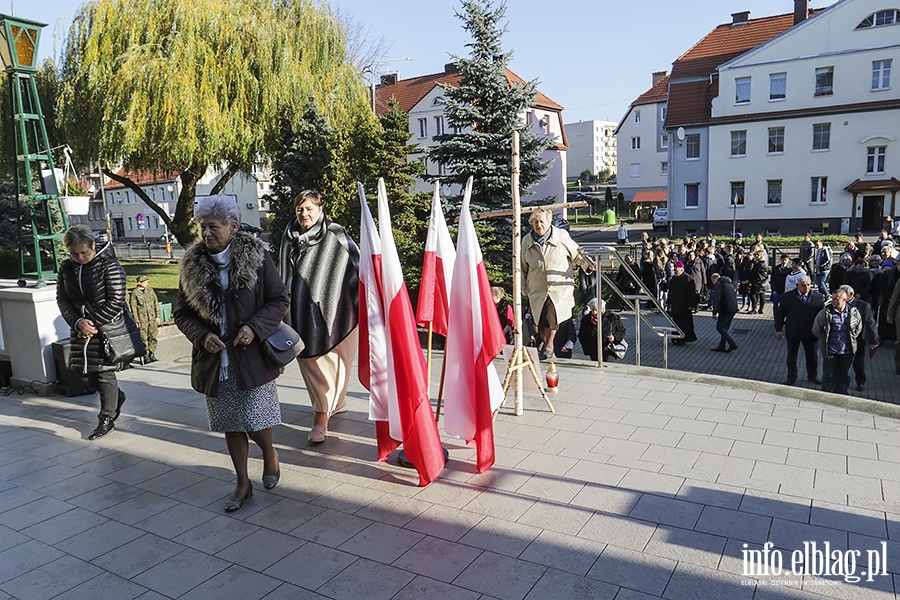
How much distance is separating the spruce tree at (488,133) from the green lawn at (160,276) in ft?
30.8

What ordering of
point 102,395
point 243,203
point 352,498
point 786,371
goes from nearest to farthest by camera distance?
point 352,498
point 102,395
point 786,371
point 243,203

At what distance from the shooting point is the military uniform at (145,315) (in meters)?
11.2

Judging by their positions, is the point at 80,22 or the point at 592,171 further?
the point at 592,171


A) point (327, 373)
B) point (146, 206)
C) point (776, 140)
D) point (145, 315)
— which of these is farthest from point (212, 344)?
point (146, 206)

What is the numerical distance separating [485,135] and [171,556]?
518 inches

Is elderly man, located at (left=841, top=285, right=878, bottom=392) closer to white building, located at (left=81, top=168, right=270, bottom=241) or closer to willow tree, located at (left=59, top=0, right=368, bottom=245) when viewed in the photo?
willow tree, located at (left=59, top=0, right=368, bottom=245)

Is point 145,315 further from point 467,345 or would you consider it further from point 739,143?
point 739,143

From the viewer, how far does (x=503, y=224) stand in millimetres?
16250

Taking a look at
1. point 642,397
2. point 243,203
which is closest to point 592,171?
point 243,203

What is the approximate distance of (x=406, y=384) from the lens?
4.78m

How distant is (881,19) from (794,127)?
6572mm

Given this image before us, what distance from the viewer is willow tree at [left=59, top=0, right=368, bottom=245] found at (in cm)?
1516

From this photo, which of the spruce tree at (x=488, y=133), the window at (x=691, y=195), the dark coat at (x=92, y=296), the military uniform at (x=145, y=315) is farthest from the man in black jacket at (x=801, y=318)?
the window at (x=691, y=195)

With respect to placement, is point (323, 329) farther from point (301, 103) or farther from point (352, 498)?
point (301, 103)
